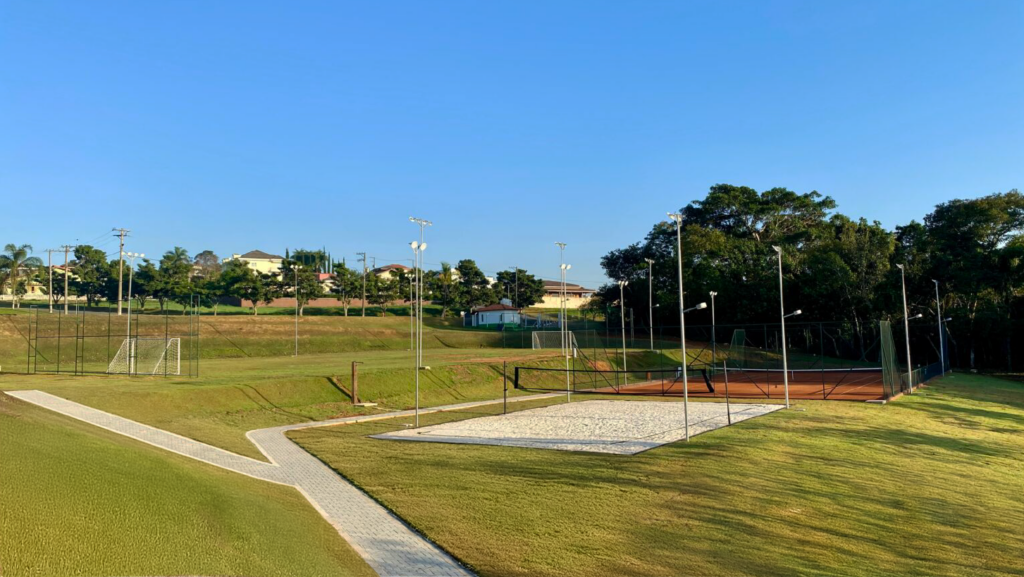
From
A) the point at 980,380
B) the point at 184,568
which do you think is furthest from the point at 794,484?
the point at 980,380

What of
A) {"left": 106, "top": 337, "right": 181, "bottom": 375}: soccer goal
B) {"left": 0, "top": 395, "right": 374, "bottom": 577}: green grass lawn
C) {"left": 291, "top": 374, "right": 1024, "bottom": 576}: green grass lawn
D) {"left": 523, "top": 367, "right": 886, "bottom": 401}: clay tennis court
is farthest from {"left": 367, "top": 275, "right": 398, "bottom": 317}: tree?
{"left": 0, "top": 395, "right": 374, "bottom": 577}: green grass lawn

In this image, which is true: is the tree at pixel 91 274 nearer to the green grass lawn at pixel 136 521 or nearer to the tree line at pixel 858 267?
the tree line at pixel 858 267

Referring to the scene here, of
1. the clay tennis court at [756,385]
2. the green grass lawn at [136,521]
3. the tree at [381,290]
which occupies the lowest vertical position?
the clay tennis court at [756,385]

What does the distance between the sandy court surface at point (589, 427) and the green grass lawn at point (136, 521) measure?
8778 mm

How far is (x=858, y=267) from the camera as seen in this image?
6294 cm

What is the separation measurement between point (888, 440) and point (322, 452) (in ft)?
56.9

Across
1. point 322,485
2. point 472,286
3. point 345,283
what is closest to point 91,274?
point 345,283

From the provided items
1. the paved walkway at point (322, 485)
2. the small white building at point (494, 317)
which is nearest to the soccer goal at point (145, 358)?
the paved walkway at point (322, 485)

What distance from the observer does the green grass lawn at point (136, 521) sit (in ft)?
22.3

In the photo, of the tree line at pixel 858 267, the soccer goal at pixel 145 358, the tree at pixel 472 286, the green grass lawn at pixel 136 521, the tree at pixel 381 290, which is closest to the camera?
the green grass lawn at pixel 136 521

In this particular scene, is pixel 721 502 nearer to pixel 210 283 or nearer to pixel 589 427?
pixel 589 427

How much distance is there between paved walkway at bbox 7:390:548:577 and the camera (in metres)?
9.13

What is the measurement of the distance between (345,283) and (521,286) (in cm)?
3088

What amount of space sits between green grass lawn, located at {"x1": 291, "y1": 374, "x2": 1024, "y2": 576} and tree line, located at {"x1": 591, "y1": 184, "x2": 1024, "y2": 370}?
1634 inches
